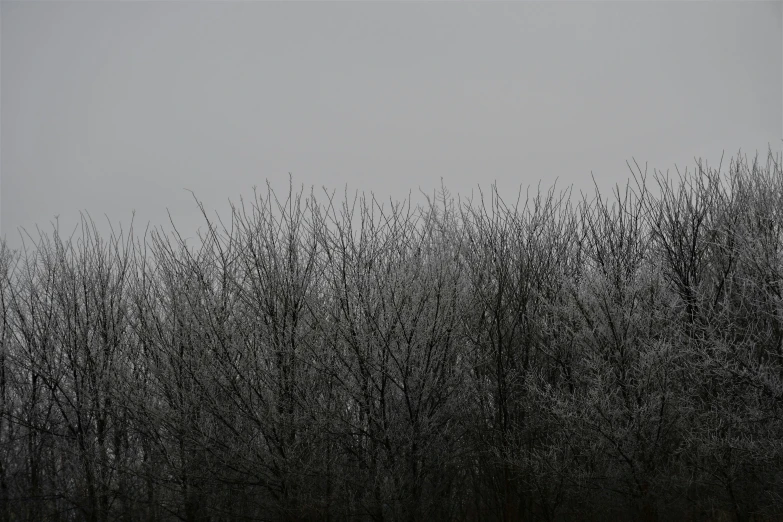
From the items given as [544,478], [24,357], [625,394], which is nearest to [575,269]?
[625,394]

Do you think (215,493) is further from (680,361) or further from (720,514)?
(720,514)

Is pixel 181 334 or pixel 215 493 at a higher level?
pixel 181 334

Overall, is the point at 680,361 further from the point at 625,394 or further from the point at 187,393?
the point at 187,393

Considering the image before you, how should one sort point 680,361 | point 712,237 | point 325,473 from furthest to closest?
point 712,237
point 680,361
point 325,473

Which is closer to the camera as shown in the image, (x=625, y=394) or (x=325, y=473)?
(x=325, y=473)

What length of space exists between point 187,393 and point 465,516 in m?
4.90

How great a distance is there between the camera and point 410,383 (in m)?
9.62

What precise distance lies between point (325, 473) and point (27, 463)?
7.36m

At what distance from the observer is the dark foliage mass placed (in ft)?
31.7

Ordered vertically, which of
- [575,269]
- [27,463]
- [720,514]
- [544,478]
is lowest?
[720,514]

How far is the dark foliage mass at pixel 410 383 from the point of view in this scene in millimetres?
9648

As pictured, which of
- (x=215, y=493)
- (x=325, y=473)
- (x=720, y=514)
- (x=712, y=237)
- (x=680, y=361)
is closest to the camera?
(x=325, y=473)

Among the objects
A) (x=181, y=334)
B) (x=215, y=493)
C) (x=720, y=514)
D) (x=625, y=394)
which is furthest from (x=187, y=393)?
(x=720, y=514)

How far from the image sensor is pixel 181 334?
416 inches
